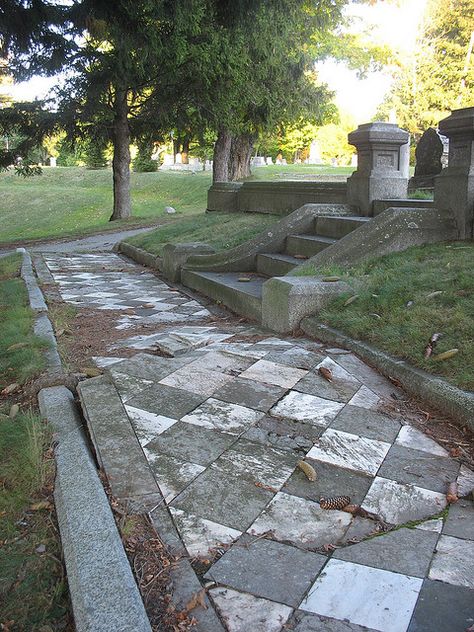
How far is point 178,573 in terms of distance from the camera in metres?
2.23

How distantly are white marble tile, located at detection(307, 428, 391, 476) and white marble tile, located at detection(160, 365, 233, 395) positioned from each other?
88 centimetres

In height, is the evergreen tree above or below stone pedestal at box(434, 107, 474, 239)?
above

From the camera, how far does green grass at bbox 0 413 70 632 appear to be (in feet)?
6.73

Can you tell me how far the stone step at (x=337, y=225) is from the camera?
730 cm

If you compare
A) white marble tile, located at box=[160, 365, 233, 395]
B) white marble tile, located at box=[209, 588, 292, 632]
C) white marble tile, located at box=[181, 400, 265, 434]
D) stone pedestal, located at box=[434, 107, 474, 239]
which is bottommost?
white marble tile, located at box=[209, 588, 292, 632]

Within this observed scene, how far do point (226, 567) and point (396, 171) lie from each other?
22.3 ft

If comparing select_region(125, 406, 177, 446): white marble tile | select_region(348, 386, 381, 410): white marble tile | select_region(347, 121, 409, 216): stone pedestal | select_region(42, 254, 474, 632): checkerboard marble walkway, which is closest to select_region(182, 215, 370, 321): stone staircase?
select_region(347, 121, 409, 216): stone pedestal

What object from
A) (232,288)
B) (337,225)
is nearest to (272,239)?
(337,225)

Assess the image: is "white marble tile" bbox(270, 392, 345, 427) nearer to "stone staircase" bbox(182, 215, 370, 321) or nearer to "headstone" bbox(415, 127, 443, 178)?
"stone staircase" bbox(182, 215, 370, 321)

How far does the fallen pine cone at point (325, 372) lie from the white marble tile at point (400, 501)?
1.19m

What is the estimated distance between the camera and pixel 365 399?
3803 millimetres

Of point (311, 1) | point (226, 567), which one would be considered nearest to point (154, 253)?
point (226, 567)

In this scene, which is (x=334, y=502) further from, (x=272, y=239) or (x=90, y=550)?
(x=272, y=239)

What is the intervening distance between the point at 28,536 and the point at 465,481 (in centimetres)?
209
